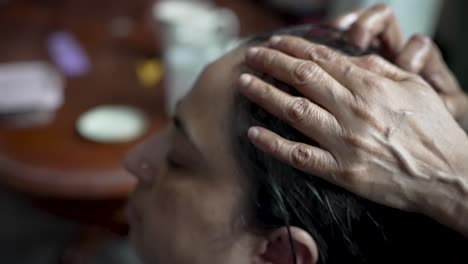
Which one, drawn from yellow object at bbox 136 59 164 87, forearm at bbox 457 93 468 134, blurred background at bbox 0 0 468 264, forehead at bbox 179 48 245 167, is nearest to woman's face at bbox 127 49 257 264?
forehead at bbox 179 48 245 167

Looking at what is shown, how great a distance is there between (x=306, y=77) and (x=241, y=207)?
0.61 ft

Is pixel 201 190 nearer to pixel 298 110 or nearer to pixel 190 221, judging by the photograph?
pixel 190 221

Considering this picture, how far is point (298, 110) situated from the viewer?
1.98ft

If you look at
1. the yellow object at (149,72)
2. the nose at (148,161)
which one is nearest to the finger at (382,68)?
the nose at (148,161)

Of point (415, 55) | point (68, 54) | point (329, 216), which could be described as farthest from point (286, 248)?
point (68, 54)

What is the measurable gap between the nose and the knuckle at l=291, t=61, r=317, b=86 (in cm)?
27

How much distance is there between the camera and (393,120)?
1.96 feet

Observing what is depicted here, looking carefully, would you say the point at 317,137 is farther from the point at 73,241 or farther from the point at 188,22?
the point at 73,241

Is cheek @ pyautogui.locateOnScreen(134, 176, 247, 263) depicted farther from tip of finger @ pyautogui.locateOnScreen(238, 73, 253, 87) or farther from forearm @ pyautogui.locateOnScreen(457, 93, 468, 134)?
forearm @ pyautogui.locateOnScreen(457, 93, 468, 134)

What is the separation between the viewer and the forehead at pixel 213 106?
704mm

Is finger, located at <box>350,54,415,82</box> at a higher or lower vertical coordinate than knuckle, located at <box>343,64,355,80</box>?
lower

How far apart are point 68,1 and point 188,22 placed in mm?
678

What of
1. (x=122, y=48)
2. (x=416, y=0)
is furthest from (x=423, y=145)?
(x=122, y=48)

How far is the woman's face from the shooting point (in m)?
0.70
